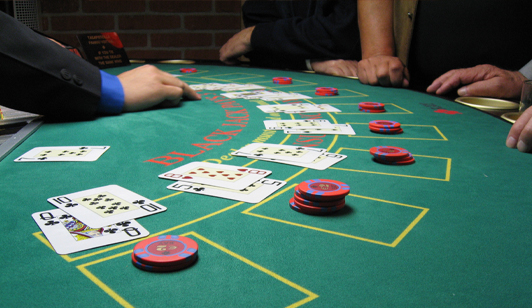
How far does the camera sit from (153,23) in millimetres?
5281

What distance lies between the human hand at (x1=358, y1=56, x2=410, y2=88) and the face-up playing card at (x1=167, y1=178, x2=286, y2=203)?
1.88m

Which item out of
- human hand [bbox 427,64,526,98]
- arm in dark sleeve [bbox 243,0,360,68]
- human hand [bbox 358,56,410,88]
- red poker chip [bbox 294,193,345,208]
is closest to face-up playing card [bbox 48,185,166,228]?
red poker chip [bbox 294,193,345,208]

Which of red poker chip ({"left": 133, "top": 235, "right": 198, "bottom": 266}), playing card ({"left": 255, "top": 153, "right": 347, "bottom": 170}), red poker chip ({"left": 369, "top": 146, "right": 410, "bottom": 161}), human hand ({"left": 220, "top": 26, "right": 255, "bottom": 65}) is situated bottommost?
red poker chip ({"left": 133, "top": 235, "right": 198, "bottom": 266})

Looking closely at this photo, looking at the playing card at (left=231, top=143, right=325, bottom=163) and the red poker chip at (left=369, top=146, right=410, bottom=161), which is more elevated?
the red poker chip at (left=369, top=146, right=410, bottom=161)

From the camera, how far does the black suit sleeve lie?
1553mm

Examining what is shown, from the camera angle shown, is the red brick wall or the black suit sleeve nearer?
the black suit sleeve

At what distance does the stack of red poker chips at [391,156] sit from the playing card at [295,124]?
44cm

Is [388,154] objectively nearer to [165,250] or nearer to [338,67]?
[165,250]

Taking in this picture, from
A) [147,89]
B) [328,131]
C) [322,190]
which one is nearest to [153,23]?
[147,89]

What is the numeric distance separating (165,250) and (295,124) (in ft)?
3.63

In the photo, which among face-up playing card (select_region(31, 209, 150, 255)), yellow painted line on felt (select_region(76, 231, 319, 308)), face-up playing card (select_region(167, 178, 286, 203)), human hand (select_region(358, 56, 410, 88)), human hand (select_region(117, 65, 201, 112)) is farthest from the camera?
human hand (select_region(358, 56, 410, 88))

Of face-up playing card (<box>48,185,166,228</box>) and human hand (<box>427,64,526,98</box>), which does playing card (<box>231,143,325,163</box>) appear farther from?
human hand (<box>427,64,526,98</box>)

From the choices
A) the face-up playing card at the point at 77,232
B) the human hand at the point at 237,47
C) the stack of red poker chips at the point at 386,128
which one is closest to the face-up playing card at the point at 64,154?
the face-up playing card at the point at 77,232

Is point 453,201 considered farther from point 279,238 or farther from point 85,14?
point 85,14
